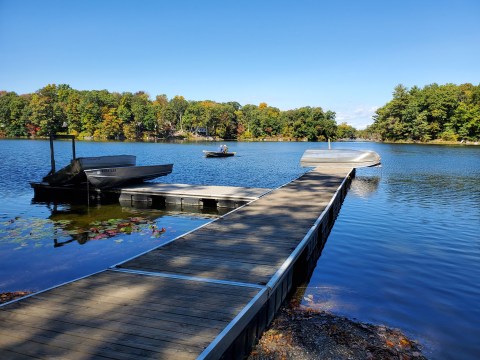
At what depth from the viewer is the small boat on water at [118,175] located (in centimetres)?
1577

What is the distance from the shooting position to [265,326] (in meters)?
5.08

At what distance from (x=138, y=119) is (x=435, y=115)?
81.8 metres

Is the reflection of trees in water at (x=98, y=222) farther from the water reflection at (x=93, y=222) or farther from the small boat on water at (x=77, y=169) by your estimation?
the small boat on water at (x=77, y=169)

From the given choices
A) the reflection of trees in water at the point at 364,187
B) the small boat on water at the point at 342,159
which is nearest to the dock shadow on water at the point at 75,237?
the reflection of trees in water at the point at 364,187

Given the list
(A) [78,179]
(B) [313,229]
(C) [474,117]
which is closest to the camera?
(B) [313,229]

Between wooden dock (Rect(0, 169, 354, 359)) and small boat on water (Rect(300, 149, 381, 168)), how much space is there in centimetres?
2098

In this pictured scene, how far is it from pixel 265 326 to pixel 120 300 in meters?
2.08

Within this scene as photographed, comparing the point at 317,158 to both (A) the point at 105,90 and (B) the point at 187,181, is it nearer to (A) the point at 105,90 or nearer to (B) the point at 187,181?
(B) the point at 187,181

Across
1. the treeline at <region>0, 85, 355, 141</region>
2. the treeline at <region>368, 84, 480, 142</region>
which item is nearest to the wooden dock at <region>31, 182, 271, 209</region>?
the treeline at <region>368, 84, 480, 142</region>

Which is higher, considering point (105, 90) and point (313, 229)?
point (105, 90)

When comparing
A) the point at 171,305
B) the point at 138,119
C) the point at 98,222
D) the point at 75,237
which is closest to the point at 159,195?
the point at 98,222

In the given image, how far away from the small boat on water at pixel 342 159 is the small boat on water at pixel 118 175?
14.4m

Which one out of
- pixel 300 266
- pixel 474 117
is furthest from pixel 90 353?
pixel 474 117

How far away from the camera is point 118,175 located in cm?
1652
